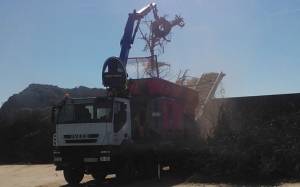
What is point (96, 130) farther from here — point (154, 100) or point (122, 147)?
point (154, 100)

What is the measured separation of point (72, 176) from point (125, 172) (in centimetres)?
224

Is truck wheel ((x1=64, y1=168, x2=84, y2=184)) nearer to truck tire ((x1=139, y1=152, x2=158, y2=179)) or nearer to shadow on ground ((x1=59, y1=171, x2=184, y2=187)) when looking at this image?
shadow on ground ((x1=59, y1=171, x2=184, y2=187))

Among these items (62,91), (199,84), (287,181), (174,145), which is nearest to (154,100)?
(174,145)

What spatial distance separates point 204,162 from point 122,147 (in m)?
2.85

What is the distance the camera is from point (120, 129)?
39.8ft

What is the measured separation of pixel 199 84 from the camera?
64.8 ft

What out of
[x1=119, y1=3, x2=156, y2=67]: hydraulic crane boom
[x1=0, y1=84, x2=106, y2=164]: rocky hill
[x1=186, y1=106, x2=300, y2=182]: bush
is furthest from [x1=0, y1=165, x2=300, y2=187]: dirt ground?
[x1=119, y1=3, x2=156, y2=67]: hydraulic crane boom

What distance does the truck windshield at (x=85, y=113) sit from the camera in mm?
11875

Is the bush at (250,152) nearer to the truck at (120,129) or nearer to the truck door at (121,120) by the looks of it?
the truck at (120,129)

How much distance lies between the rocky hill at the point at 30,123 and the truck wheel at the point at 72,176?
820 cm

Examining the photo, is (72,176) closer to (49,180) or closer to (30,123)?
(49,180)

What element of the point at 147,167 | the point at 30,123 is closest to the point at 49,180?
the point at 147,167

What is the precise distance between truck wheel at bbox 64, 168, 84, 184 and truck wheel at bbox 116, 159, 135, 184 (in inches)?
70.6

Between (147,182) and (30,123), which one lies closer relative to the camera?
(147,182)
